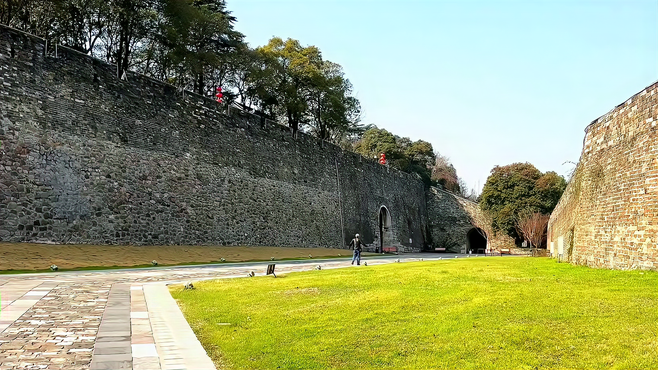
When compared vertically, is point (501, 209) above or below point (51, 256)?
above

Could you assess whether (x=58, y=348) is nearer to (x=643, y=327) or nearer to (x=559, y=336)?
(x=559, y=336)

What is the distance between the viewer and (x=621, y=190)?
34.3 ft

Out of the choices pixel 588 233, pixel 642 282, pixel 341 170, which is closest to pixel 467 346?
pixel 642 282

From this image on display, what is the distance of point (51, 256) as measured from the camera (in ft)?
46.9

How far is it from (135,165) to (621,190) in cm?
1469

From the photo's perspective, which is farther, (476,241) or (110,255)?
(476,241)

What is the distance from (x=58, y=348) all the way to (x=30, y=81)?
509 inches

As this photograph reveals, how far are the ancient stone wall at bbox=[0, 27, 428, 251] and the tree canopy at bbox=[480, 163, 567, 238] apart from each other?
→ 56.5ft

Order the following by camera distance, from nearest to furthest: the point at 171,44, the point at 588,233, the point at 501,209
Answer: the point at 588,233 → the point at 171,44 → the point at 501,209

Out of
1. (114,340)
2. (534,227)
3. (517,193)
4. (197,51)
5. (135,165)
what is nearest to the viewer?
(114,340)

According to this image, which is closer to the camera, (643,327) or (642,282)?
(643,327)

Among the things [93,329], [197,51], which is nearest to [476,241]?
[197,51]

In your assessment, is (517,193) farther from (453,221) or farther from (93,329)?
(93,329)

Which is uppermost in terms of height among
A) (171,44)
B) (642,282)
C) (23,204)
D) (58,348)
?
(171,44)
